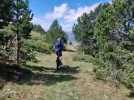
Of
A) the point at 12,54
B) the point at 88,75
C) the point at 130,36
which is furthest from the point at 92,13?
the point at 130,36

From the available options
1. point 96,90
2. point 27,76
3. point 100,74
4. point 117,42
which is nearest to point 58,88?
point 96,90

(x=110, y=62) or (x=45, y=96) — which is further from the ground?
(x=110, y=62)

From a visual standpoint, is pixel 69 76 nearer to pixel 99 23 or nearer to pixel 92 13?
pixel 99 23

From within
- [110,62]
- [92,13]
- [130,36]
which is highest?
[92,13]

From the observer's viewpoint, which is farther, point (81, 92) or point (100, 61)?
point (100, 61)

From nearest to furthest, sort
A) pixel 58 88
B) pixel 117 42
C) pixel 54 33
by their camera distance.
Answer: pixel 58 88, pixel 117 42, pixel 54 33

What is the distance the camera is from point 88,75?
24.7 metres

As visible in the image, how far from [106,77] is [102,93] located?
8.97ft

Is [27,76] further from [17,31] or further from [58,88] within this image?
[17,31]

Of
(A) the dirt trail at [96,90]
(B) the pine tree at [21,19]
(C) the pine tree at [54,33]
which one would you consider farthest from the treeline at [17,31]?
(C) the pine tree at [54,33]

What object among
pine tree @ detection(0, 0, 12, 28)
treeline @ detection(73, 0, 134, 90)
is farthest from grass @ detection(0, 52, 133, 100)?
pine tree @ detection(0, 0, 12, 28)

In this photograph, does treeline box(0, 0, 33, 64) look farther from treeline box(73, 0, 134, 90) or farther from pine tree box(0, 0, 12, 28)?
treeline box(73, 0, 134, 90)

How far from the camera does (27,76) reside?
22.8 metres

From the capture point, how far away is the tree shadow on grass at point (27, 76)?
21.0 metres
